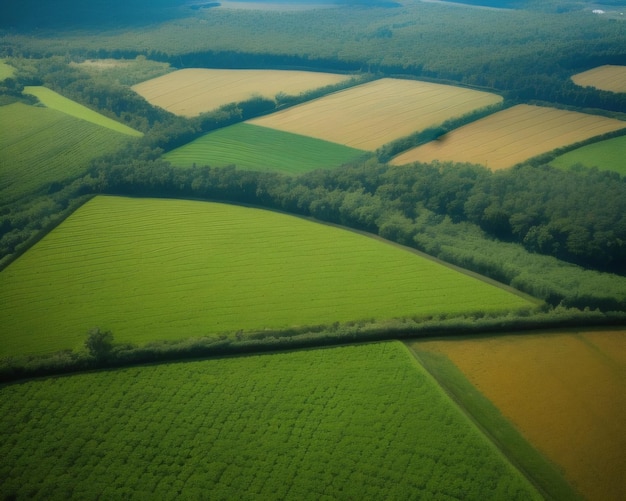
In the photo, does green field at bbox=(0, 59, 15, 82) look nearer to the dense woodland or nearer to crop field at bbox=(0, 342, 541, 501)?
the dense woodland

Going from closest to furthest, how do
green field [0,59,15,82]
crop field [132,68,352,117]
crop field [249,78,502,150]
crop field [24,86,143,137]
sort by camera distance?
1. crop field [249,78,502,150]
2. crop field [24,86,143,137]
3. crop field [132,68,352,117]
4. green field [0,59,15,82]

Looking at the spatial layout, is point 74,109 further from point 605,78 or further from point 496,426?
point 605,78

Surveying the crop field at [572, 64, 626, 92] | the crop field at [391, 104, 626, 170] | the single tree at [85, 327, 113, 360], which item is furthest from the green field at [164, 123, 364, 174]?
the crop field at [572, 64, 626, 92]

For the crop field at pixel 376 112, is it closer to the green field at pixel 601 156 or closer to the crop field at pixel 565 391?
the green field at pixel 601 156

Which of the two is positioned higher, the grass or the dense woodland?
the dense woodland

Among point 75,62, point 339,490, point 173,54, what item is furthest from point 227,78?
point 339,490

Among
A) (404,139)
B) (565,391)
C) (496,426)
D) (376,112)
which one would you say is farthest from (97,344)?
(376,112)
